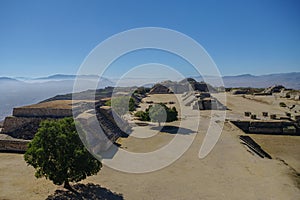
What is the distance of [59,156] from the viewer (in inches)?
496

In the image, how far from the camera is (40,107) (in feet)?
82.4

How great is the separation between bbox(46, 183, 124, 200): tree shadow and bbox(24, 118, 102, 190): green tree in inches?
26.8

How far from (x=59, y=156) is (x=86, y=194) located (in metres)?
2.41

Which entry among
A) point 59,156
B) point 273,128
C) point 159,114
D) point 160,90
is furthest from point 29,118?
point 160,90

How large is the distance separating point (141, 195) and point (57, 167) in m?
4.43

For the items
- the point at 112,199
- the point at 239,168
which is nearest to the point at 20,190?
the point at 112,199

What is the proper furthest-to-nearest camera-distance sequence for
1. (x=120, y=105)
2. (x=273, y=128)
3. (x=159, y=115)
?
(x=120, y=105) → (x=273, y=128) → (x=159, y=115)

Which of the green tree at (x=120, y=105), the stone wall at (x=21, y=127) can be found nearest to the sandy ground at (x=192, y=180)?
the stone wall at (x=21, y=127)

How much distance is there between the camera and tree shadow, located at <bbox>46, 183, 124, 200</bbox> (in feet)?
41.8

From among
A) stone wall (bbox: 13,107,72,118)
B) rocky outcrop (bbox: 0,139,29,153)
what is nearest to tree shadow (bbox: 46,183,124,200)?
rocky outcrop (bbox: 0,139,29,153)

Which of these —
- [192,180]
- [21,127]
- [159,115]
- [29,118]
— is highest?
[29,118]

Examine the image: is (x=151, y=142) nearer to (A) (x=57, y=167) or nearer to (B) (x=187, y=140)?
(B) (x=187, y=140)

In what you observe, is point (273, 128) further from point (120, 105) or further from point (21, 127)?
point (21, 127)

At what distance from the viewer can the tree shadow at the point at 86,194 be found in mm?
12727
